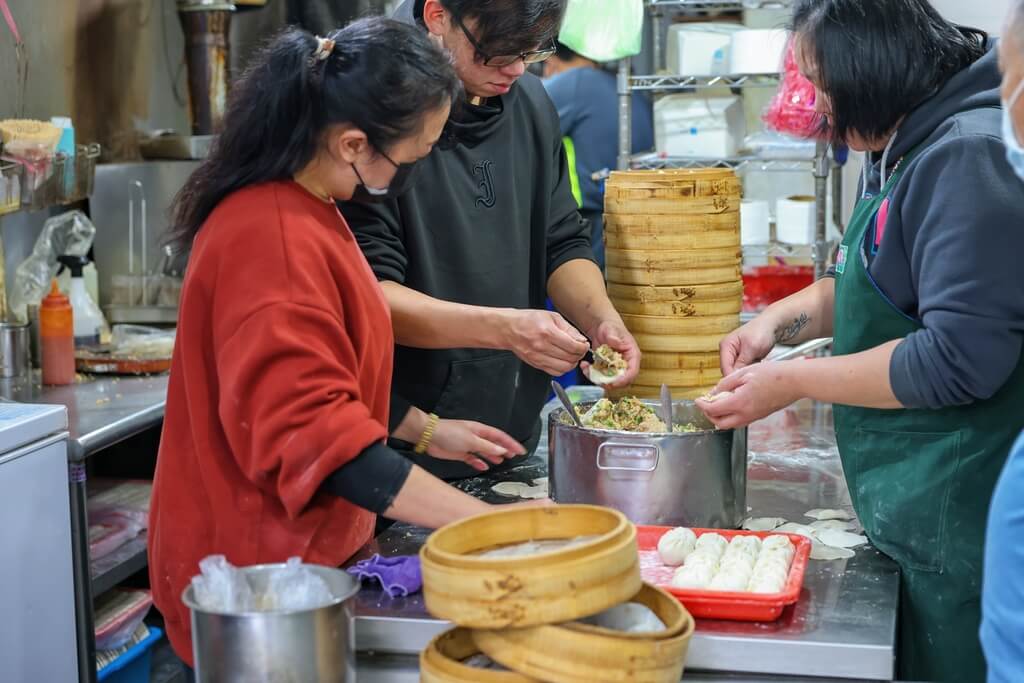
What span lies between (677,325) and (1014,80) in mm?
1387

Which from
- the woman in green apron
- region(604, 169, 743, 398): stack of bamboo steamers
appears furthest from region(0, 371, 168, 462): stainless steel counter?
the woman in green apron

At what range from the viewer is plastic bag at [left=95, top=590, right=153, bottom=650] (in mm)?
3158

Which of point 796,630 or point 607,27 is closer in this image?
point 796,630

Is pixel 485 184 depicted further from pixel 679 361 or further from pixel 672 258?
pixel 679 361

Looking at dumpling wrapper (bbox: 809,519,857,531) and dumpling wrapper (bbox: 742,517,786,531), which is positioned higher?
dumpling wrapper (bbox: 809,519,857,531)

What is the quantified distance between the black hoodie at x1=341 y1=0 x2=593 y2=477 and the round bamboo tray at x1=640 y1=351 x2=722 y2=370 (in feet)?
0.93

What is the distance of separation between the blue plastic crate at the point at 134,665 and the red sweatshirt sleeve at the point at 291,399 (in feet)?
6.18

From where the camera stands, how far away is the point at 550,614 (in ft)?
4.30

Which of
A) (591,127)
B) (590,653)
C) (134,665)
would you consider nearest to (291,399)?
(590,653)

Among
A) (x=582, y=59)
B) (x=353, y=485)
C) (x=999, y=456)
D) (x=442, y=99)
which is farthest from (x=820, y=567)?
(x=582, y=59)

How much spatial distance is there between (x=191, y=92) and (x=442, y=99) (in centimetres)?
287

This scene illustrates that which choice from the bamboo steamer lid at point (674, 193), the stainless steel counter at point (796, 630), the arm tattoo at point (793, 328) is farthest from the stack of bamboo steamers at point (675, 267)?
the stainless steel counter at point (796, 630)

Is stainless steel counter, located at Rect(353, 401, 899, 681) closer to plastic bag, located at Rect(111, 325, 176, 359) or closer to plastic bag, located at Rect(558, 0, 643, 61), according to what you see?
plastic bag, located at Rect(111, 325, 176, 359)

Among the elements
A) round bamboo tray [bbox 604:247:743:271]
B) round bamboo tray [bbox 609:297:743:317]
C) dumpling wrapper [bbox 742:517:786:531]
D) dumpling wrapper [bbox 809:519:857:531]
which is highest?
round bamboo tray [bbox 604:247:743:271]
